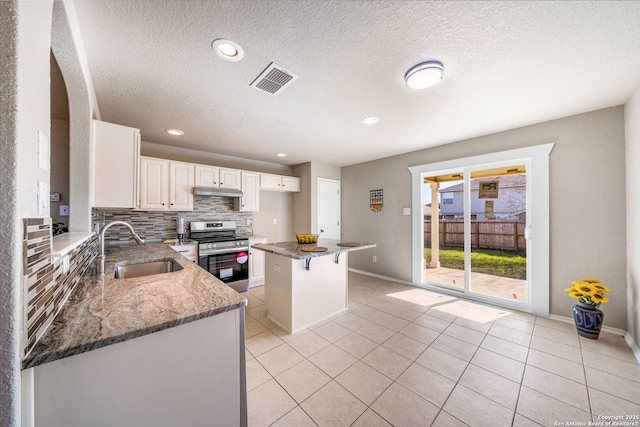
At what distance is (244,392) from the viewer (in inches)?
43.1

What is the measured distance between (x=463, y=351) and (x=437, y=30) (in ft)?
8.46

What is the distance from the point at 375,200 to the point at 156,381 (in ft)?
13.8

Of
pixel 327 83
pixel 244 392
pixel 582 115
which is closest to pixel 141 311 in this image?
pixel 244 392

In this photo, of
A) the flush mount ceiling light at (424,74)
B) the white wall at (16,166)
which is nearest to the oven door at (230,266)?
the white wall at (16,166)

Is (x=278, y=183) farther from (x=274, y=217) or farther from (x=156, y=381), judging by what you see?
(x=156, y=381)

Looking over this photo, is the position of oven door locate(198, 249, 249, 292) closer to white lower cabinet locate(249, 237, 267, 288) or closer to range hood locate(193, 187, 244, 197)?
white lower cabinet locate(249, 237, 267, 288)

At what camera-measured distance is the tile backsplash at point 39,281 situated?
2.18 ft

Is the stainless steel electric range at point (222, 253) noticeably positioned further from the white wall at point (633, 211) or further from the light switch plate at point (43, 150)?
the white wall at point (633, 211)

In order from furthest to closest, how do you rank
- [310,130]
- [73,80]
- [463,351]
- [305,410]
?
[310,130]
[463,351]
[73,80]
[305,410]

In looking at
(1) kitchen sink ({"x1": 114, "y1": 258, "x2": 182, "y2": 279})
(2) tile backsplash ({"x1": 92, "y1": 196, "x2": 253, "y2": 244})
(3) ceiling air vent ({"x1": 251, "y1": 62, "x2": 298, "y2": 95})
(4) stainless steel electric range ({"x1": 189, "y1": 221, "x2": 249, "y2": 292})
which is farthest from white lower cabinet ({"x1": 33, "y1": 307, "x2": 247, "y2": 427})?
(2) tile backsplash ({"x1": 92, "y1": 196, "x2": 253, "y2": 244})

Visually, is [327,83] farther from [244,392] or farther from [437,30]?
[244,392]

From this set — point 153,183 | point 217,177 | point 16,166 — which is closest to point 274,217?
point 217,177

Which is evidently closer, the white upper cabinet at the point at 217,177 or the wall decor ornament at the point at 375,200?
the white upper cabinet at the point at 217,177

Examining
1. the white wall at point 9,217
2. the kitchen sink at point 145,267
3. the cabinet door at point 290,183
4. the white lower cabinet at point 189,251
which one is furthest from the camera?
Answer: the cabinet door at point 290,183
